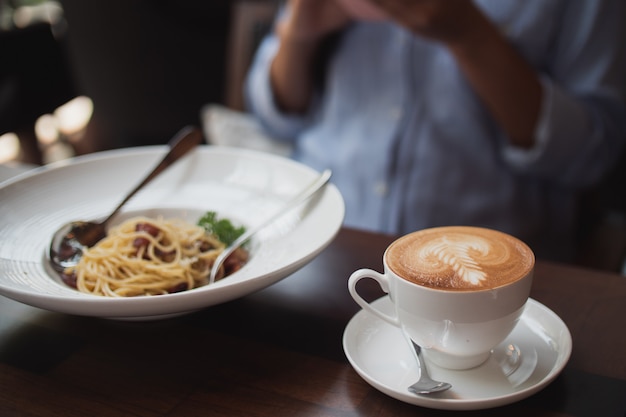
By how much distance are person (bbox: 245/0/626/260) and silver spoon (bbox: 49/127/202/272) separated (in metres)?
0.44

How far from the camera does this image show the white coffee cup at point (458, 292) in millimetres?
513

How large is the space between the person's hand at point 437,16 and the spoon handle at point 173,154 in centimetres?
38

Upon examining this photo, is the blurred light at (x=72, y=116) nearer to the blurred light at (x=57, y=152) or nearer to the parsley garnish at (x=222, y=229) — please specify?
the blurred light at (x=57, y=152)

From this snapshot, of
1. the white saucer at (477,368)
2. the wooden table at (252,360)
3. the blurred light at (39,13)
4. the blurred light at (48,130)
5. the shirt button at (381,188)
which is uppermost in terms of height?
the white saucer at (477,368)

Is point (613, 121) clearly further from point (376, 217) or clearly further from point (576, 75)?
point (376, 217)

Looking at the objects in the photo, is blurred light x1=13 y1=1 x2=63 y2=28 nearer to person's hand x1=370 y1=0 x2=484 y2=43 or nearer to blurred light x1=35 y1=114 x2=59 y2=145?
blurred light x1=35 y1=114 x2=59 y2=145

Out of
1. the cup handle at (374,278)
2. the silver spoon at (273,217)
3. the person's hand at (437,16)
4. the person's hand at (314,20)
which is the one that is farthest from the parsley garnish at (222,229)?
the person's hand at (314,20)

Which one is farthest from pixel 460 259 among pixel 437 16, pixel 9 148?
pixel 9 148

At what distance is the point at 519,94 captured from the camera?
3.84 ft

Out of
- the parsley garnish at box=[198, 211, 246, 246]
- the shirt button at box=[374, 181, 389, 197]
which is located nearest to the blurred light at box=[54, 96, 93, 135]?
the shirt button at box=[374, 181, 389, 197]

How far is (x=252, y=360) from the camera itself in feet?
2.03

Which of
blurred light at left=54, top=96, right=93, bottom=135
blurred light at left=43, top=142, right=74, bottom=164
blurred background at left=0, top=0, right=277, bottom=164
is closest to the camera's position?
blurred background at left=0, top=0, right=277, bottom=164

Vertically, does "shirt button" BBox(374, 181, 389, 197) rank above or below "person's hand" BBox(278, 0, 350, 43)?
below

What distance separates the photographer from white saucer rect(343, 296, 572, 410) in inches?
20.6
